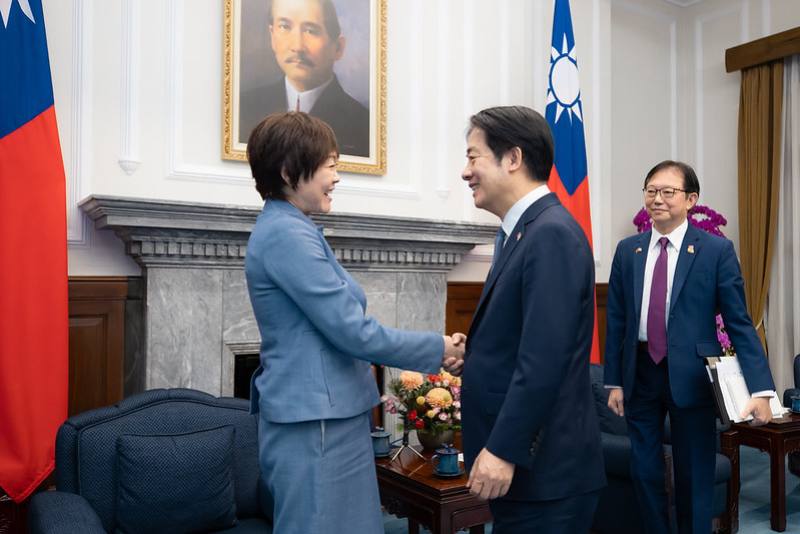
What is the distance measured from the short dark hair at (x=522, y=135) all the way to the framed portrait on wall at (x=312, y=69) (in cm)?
247

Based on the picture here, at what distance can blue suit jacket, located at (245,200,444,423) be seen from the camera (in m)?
1.56

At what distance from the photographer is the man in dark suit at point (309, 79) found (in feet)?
12.7

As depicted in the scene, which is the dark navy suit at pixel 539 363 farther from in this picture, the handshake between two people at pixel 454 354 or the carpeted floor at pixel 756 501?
the carpeted floor at pixel 756 501

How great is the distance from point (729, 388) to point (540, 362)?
1.35 meters

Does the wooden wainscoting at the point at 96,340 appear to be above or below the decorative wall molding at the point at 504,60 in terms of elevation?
below

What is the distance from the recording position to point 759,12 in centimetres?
580

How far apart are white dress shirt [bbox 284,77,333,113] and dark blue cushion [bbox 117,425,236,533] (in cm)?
209

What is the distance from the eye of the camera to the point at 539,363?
1.36m

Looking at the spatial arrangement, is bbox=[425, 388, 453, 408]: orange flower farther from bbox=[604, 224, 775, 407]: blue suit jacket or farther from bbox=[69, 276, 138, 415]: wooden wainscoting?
bbox=[69, 276, 138, 415]: wooden wainscoting

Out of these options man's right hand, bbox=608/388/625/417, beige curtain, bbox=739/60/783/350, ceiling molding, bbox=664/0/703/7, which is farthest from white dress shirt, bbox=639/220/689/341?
ceiling molding, bbox=664/0/703/7

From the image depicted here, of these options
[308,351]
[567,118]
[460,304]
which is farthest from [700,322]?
[567,118]

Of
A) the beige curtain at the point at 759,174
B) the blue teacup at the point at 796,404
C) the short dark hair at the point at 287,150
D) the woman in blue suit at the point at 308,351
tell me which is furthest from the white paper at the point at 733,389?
the beige curtain at the point at 759,174

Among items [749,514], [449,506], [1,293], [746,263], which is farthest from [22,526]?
[746,263]

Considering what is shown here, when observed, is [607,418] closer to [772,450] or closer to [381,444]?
[772,450]
